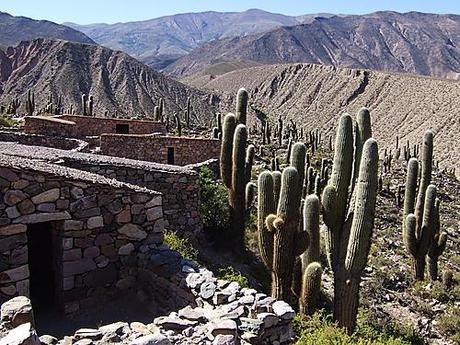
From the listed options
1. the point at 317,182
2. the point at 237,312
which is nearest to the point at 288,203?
the point at 237,312

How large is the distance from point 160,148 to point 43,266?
1102cm

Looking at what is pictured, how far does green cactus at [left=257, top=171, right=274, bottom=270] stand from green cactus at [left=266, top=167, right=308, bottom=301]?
19 cm

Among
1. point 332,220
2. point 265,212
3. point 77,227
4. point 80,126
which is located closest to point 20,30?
point 80,126

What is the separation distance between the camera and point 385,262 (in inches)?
723

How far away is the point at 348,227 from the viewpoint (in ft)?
35.7

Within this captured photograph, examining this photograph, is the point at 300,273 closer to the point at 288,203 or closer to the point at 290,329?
the point at 288,203

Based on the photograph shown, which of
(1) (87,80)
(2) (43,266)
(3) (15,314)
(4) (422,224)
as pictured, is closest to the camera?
(3) (15,314)

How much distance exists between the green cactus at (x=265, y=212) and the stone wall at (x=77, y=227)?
2741mm

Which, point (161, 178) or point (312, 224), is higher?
point (161, 178)

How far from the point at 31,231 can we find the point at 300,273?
17.8 feet

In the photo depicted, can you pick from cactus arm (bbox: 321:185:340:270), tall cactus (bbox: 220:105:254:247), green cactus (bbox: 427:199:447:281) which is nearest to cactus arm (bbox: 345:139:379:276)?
cactus arm (bbox: 321:185:340:270)

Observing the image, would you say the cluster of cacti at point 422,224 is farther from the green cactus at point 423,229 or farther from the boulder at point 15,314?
the boulder at point 15,314

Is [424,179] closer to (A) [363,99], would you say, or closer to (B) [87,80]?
(A) [363,99]

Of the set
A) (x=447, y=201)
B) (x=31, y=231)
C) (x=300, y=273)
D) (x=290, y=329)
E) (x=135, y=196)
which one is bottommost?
(x=447, y=201)
